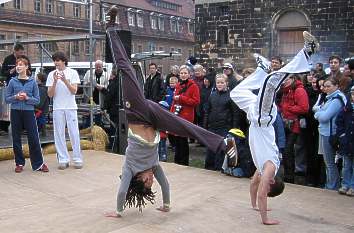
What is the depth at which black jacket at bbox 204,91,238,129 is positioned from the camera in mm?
8109

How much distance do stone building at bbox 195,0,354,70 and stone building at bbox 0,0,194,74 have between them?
1031cm

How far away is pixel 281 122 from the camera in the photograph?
24.3 ft

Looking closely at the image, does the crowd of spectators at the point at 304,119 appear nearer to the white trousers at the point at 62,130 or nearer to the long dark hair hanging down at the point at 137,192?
the white trousers at the point at 62,130

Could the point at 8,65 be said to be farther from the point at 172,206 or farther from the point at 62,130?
the point at 172,206

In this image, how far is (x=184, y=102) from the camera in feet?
28.5

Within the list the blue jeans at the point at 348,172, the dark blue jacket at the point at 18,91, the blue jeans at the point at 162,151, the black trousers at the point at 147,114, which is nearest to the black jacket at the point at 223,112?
the blue jeans at the point at 162,151

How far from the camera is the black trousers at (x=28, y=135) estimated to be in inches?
308

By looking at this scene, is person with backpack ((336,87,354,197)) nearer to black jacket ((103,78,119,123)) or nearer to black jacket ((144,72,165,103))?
black jacket ((144,72,165,103))

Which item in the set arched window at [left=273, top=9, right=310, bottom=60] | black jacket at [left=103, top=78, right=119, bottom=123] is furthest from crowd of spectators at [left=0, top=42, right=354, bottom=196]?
arched window at [left=273, top=9, right=310, bottom=60]

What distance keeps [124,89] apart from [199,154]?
5262 millimetres

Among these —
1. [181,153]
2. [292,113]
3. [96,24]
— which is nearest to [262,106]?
[292,113]

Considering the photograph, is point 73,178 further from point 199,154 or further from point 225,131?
point 199,154

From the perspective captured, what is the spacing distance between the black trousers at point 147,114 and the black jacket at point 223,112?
9.12ft

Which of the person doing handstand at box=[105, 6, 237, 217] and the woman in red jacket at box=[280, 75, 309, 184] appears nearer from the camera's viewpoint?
the person doing handstand at box=[105, 6, 237, 217]
